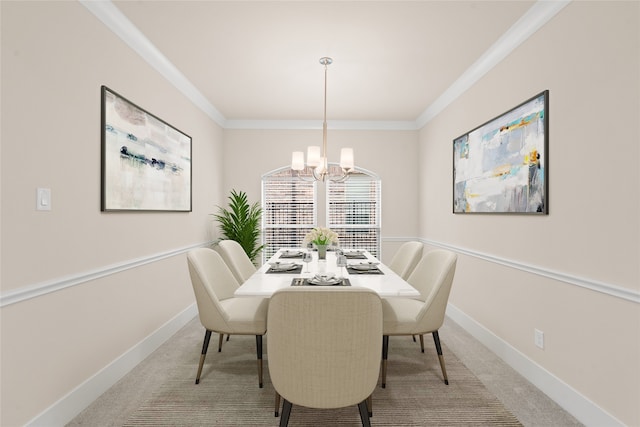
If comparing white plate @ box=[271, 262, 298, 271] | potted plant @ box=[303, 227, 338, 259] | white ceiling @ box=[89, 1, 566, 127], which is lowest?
white plate @ box=[271, 262, 298, 271]

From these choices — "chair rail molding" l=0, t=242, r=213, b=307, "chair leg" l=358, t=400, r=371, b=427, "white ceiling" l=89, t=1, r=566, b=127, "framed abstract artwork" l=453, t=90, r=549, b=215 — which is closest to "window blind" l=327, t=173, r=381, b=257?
"white ceiling" l=89, t=1, r=566, b=127

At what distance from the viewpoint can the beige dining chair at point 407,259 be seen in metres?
3.15

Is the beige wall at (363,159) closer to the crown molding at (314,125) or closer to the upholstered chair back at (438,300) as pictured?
A: the crown molding at (314,125)

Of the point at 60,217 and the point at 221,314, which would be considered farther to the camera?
the point at 221,314

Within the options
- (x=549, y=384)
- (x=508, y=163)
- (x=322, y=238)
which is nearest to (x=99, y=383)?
(x=322, y=238)

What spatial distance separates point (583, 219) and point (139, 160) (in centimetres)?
316

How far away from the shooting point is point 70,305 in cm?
204

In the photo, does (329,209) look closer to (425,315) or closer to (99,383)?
(425,315)

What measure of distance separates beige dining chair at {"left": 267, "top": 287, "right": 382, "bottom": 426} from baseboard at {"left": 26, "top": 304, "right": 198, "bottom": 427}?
1354 mm

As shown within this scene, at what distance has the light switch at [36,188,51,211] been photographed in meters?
1.81

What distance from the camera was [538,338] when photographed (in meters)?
2.39

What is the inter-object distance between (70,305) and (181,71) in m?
2.38

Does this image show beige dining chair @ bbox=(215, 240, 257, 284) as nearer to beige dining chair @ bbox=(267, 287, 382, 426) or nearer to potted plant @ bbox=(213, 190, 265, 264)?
potted plant @ bbox=(213, 190, 265, 264)

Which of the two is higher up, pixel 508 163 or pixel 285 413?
pixel 508 163
